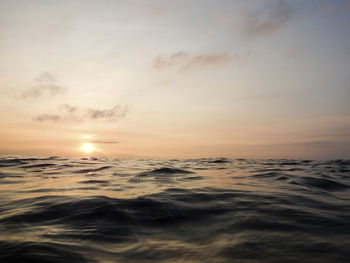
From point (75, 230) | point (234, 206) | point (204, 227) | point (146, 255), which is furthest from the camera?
point (234, 206)

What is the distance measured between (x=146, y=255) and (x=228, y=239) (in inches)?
45.5

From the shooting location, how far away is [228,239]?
3.32 metres

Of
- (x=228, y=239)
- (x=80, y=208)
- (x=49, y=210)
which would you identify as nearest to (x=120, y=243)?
(x=228, y=239)

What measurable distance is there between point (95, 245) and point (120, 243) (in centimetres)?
31

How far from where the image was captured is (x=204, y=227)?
154 inches

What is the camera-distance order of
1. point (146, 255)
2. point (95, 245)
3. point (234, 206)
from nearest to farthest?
point (146, 255), point (95, 245), point (234, 206)

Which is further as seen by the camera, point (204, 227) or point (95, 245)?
point (204, 227)

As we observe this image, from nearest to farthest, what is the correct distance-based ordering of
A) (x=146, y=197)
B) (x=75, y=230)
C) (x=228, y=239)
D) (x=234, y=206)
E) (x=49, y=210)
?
(x=228, y=239) → (x=75, y=230) → (x=49, y=210) → (x=234, y=206) → (x=146, y=197)

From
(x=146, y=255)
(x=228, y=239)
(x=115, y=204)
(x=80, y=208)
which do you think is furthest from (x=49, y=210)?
(x=228, y=239)

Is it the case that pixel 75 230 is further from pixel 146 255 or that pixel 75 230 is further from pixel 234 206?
pixel 234 206

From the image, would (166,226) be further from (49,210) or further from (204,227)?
(49,210)

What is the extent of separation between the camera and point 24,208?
514 centimetres

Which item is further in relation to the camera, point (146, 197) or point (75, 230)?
point (146, 197)

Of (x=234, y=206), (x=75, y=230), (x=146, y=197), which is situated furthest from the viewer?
(x=146, y=197)
